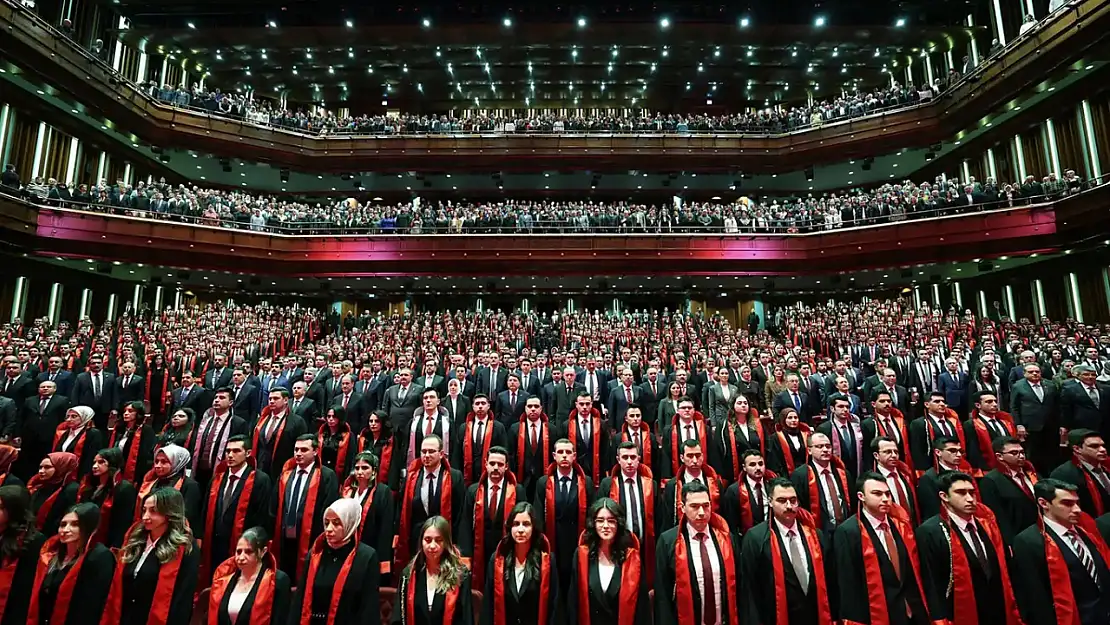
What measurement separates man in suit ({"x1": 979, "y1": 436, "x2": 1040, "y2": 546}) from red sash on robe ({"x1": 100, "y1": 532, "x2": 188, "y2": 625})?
467 centimetres

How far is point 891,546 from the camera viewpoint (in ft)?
9.34

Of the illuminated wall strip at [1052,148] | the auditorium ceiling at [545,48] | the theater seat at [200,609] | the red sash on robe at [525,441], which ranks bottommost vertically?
the theater seat at [200,609]

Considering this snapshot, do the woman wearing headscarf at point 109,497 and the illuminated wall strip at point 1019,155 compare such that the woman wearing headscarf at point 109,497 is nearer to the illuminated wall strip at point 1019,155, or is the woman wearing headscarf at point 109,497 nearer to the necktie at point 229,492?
the necktie at point 229,492

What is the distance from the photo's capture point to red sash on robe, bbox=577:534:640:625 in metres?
2.68

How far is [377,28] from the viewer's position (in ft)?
62.4

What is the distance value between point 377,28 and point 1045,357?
20119 mm

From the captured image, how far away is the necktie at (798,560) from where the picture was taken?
283 cm

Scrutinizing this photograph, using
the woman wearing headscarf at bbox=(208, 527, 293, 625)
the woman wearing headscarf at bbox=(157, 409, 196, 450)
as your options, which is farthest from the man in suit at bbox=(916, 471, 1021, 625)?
the woman wearing headscarf at bbox=(157, 409, 196, 450)

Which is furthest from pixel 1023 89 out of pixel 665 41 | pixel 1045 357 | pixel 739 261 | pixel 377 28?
pixel 377 28

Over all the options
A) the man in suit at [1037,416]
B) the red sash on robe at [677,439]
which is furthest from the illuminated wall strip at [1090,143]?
the red sash on robe at [677,439]

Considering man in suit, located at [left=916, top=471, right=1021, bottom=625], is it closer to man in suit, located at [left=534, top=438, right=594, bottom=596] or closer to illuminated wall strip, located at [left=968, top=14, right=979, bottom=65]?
man in suit, located at [left=534, top=438, right=594, bottom=596]

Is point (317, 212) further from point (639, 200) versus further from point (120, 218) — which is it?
point (639, 200)

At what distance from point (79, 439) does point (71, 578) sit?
250 cm

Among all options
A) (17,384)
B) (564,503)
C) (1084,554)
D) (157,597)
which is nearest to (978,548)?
(1084,554)
